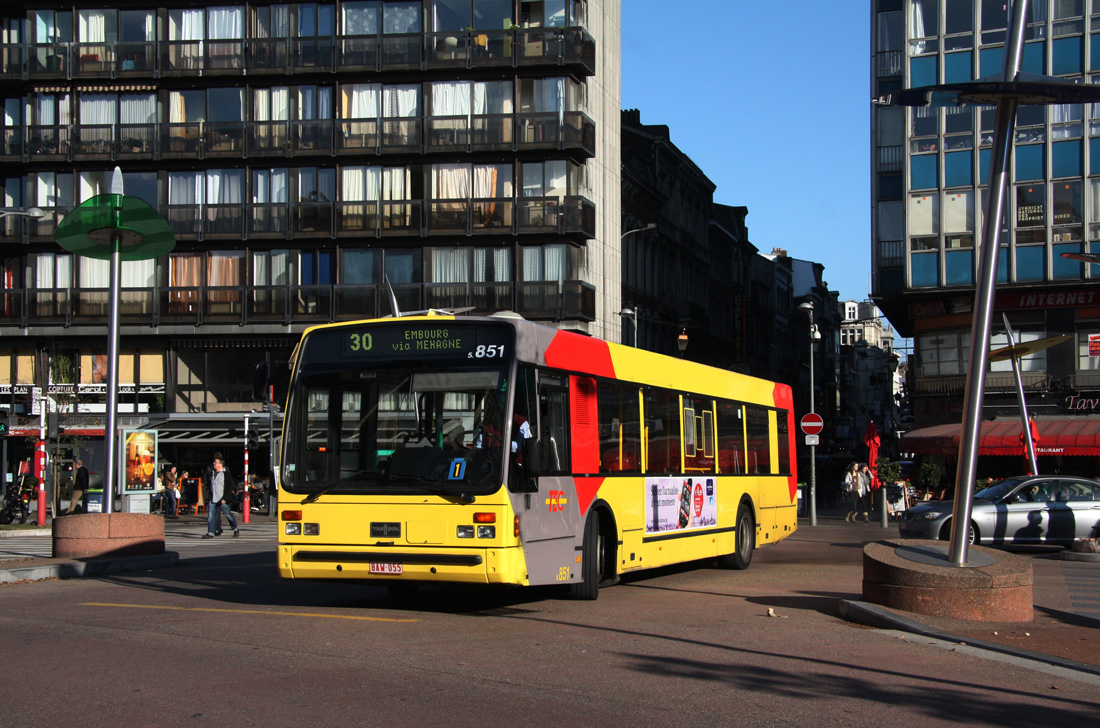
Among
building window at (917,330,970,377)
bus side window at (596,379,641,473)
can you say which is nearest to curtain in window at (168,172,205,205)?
building window at (917,330,970,377)

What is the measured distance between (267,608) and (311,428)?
2003mm

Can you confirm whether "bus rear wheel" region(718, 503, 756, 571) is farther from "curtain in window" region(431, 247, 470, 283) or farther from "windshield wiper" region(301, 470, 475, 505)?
"curtain in window" region(431, 247, 470, 283)

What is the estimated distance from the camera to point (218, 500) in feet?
90.1

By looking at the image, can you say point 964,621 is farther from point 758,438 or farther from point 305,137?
point 305,137

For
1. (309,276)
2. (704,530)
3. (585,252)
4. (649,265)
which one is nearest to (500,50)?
(585,252)

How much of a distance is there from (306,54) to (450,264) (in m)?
9.15

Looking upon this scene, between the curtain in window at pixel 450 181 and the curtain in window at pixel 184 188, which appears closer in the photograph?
the curtain in window at pixel 450 181

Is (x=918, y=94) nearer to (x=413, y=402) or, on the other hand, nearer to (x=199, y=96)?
(x=413, y=402)

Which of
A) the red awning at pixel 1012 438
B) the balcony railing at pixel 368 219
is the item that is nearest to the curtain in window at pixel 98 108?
the balcony railing at pixel 368 219

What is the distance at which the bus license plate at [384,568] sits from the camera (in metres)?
11.8

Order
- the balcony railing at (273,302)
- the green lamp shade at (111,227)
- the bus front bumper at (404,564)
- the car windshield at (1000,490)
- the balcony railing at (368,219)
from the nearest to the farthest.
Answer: the bus front bumper at (404,564) < the green lamp shade at (111,227) < the car windshield at (1000,490) < the balcony railing at (273,302) < the balcony railing at (368,219)

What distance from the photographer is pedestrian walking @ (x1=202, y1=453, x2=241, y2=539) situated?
89.0 feet

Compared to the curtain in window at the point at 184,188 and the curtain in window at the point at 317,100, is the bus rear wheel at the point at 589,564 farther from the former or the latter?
the curtain in window at the point at 184,188

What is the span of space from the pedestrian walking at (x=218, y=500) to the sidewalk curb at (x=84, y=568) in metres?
7.71
